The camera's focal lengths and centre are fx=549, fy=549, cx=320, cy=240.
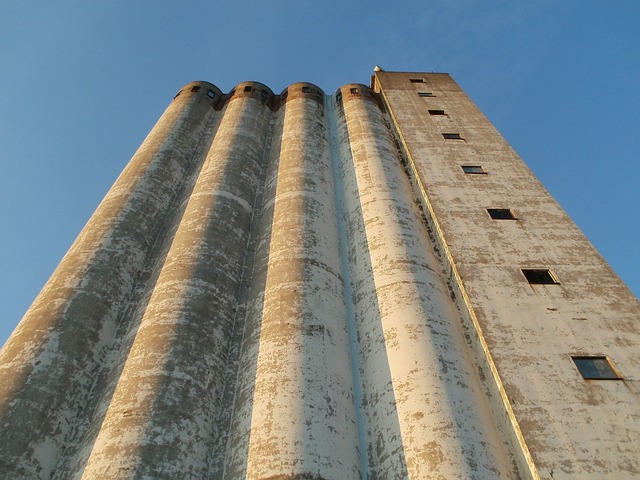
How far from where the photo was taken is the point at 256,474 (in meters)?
9.00

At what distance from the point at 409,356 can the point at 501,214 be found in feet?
19.1

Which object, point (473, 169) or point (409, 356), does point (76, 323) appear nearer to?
point (409, 356)

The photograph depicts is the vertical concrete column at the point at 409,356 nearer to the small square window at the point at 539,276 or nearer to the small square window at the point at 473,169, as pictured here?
the small square window at the point at 539,276

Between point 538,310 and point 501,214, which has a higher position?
point 501,214

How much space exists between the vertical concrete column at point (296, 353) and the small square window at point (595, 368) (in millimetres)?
4368

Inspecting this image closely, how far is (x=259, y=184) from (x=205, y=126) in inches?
221

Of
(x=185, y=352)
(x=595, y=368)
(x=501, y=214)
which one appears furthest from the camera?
(x=501, y=214)

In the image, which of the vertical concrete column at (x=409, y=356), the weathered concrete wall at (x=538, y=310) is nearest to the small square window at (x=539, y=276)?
the weathered concrete wall at (x=538, y=310)

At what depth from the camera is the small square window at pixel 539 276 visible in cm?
1234

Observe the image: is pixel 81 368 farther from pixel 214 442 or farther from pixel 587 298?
pixel 587 298

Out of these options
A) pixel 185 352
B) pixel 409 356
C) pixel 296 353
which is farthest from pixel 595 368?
pixel 185 352

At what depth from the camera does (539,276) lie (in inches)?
493

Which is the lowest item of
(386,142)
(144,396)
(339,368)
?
(144,396)

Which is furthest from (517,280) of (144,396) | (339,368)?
(144,396)
